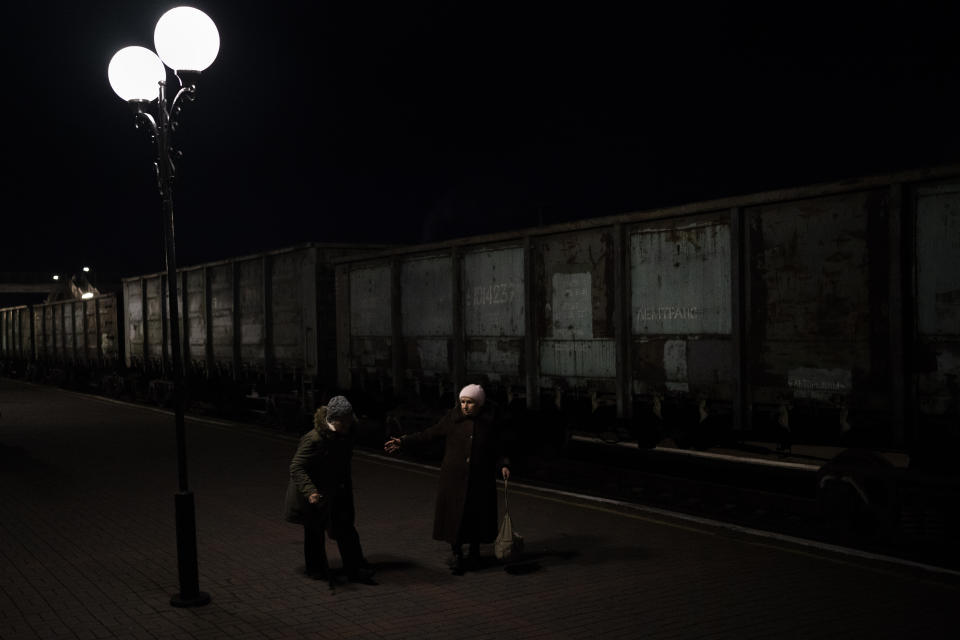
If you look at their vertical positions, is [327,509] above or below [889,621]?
above

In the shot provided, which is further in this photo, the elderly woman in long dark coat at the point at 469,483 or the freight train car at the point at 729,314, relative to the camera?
the freight train car at the point at 729,314

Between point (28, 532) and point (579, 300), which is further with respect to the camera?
point (579, 300)

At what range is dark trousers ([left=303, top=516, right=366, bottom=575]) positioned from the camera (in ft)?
20.1

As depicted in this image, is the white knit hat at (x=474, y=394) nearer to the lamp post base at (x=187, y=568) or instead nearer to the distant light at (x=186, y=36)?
the lamp post base at (x=187, y=568)

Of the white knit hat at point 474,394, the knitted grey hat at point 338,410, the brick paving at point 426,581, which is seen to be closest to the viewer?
the brick paving at point 426,581

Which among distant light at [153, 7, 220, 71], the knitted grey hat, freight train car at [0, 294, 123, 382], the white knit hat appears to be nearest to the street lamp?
distant light at [153, 7, 220, 71]

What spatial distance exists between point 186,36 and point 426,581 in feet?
14.0

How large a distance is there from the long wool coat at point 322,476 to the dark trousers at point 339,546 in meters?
0.04

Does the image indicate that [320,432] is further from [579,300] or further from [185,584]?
[579,300]

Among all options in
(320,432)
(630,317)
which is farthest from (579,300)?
(320,432)

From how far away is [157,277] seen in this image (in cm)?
2302

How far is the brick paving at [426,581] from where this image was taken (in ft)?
16.9

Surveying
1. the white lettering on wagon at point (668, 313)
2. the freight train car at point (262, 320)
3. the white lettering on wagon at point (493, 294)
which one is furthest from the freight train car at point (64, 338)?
the white lettering on wagon at point (668, 313)

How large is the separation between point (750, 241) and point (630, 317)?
1682mm
